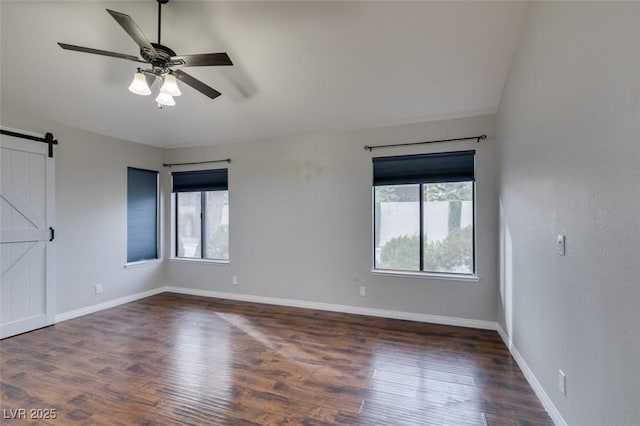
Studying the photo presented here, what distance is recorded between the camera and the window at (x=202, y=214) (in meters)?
5.01

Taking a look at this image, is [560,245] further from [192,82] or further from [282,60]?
[192,82]

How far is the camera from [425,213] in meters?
3.85

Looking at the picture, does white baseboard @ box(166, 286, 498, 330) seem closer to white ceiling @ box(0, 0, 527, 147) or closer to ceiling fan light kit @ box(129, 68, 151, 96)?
white ceiling @ box(0, 0, 527, 147)

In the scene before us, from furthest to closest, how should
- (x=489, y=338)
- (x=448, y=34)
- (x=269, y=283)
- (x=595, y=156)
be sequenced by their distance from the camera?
(x=269, y=283)
(x=489, y=338)
(x=448, y=34)
(x=595, y=156)

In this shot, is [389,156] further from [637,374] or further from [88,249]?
[88,249]

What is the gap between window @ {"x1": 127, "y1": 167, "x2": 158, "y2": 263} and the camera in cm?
480

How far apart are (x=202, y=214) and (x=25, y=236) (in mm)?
2232

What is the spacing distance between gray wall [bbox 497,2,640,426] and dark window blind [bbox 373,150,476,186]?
0.96m

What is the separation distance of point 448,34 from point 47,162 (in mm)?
4819

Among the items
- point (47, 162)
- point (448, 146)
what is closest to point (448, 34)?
point (448, 146)

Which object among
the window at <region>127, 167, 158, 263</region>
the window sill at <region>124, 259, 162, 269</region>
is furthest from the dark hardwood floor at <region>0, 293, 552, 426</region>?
the window at <region>127, 167, 158, 263</region>

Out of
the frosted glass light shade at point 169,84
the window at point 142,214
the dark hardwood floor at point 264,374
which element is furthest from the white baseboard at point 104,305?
the frosted glass light shade at point 169,84

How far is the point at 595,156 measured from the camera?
59.6 inches

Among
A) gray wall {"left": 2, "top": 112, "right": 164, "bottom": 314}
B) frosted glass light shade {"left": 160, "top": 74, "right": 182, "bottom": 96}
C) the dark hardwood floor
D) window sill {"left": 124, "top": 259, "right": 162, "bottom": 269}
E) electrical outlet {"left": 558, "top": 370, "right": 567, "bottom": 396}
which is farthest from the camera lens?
window sill {"left": 124, "top": 259, "right": 162, "bottom": 269}
